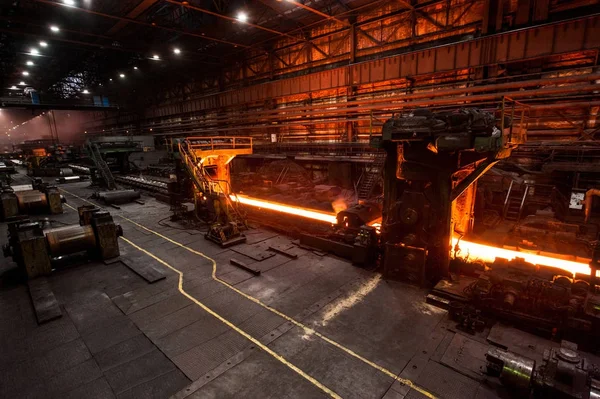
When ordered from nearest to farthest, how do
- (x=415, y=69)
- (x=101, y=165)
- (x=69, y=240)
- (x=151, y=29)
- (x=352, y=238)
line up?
(x=69, y=240) → (x=352, y=238) → (x=415, y=69) → (x=151, y=29) → (x=101, y=165)

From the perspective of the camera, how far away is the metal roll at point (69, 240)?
662 centimetres

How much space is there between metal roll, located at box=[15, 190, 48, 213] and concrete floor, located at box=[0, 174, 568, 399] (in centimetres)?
699

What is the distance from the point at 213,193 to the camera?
949 centimetres

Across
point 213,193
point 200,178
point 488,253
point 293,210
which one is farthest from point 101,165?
point 488,253

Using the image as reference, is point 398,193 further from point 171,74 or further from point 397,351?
point 171,74

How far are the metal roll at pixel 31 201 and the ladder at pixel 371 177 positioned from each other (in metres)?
13.2

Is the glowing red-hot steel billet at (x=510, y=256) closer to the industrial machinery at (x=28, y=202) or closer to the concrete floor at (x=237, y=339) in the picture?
the concrete floor at (x=237, y=339)

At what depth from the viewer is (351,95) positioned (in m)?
15.7

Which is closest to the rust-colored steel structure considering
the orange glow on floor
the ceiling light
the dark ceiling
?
the dark ceiling

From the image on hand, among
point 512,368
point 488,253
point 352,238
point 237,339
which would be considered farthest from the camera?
point 352,238

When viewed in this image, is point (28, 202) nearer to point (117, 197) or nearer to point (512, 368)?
point (117, 197)

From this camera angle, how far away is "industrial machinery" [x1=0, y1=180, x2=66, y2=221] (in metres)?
10.7

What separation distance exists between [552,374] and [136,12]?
18.0 metres

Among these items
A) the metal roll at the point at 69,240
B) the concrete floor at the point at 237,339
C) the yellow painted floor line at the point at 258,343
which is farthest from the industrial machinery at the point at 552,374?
the metal roll at the point at 69,240
